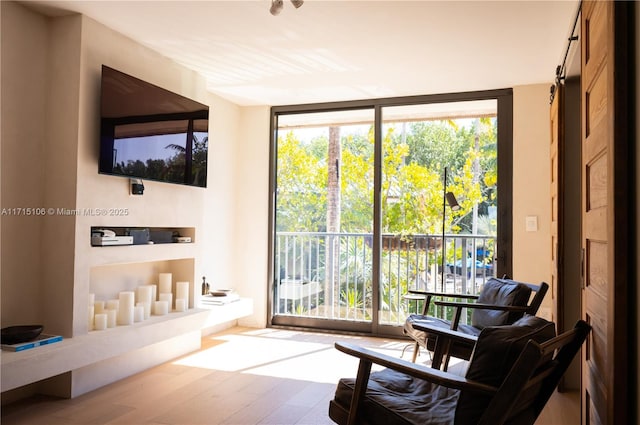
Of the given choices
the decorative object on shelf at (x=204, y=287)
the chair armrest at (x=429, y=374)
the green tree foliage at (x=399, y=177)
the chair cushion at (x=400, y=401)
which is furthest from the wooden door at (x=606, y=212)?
the decorative object on shelf at (x=204, y=287)

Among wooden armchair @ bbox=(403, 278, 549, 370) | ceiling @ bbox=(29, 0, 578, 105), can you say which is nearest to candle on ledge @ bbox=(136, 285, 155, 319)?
ceiling @ bbox=(29, 0, 578, 105)

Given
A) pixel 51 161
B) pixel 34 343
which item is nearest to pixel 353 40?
pixel 51 161

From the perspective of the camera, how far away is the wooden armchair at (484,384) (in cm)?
147

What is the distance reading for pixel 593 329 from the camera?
5.81ft

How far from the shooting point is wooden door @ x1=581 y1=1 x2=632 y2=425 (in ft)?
4.51

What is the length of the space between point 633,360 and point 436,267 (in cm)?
373

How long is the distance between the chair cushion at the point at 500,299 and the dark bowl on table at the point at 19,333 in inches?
109

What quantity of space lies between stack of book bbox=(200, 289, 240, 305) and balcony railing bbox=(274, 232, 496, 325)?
87 centimetres

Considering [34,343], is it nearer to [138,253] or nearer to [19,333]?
[19,333]

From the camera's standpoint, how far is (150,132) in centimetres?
349

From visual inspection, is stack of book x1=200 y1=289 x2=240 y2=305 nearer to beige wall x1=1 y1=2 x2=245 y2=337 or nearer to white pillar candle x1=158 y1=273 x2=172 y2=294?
white pillar candle x1=158 y1=273 x2=172 y2=294

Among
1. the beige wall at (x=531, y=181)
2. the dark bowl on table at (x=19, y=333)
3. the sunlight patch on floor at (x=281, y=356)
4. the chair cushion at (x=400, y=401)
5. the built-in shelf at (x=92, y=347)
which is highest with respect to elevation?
the beige wall at (x=531, y=181)

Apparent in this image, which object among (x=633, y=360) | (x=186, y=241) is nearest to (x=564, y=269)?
(x=633, y=360)

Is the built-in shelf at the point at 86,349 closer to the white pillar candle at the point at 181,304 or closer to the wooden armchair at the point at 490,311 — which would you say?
the white pillar candle at the point at 181,304
